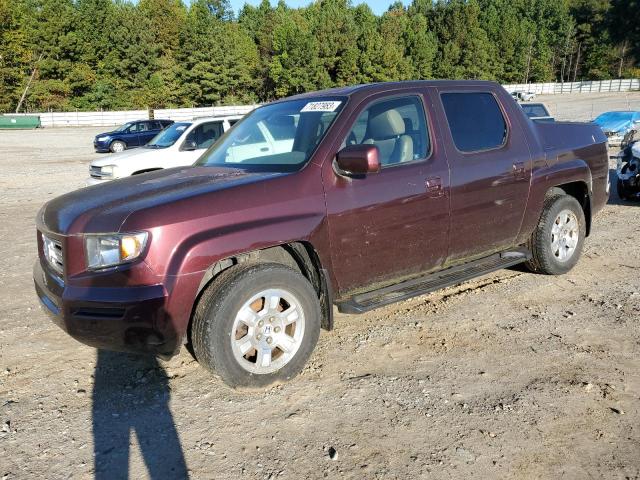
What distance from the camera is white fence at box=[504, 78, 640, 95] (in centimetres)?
8275

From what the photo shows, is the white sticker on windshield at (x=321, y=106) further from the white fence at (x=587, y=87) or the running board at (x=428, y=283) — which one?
the white fence at (x=587, y=87)

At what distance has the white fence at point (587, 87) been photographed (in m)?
82.8

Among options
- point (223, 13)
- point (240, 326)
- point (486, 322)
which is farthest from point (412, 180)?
point (223, 13)

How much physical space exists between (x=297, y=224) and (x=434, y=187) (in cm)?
126

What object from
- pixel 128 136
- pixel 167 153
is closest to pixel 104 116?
pixel 128 136

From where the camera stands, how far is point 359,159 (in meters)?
3.61

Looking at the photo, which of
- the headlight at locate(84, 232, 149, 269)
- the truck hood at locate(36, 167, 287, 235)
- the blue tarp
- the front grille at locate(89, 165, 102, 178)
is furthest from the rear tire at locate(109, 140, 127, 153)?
the headlight at locate(84, 232, 149, 269)

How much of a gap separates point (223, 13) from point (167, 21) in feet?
83.8

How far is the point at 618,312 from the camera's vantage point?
4641 millimetres

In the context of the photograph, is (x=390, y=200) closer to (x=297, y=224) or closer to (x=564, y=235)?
(x=297, y=224)

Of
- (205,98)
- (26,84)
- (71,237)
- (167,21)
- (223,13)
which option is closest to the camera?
(71,237)

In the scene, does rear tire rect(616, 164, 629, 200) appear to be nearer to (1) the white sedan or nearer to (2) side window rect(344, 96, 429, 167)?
(2) side window rect(344, 96, 429, 167)

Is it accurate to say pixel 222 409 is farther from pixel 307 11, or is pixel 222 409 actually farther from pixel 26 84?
pixel 307 11

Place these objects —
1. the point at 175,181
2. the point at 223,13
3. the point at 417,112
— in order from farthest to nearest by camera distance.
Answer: the point at 223,13 < the point at 417,112 < the point at 175,181
